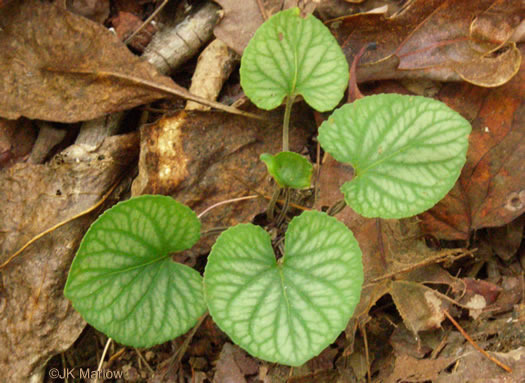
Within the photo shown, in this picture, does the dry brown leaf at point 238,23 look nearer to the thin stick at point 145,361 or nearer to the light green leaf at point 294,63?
the light green leaf at point 294,63

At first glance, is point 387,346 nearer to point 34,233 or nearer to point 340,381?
point 340,381

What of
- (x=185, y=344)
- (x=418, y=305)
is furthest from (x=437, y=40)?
(x=185, y=344)

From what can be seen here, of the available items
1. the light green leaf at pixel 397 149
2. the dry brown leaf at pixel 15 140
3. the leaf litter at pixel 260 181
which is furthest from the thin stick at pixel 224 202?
the dry brown leaf at pixel 15 140

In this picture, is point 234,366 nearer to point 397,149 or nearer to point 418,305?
point 418,305

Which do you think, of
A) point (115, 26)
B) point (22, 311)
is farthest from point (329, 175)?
point (22, 311)

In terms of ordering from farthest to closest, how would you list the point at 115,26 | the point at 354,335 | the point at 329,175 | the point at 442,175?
1. the point at 115,26
2. the point at 329,175
3. the point at 354,335
4. the point at 442,175

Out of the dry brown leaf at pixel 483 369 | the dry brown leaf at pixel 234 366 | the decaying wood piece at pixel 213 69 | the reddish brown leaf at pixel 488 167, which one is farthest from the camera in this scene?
the decaying wood piece at pixel 213 69

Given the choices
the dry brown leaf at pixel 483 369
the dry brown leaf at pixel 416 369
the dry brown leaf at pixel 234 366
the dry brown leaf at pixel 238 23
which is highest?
the dry brown leaf at pixel 238 23
